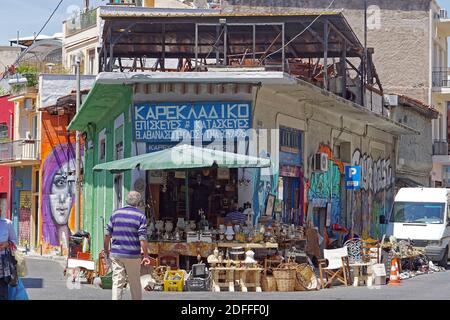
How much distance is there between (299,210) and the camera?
82.5 feet

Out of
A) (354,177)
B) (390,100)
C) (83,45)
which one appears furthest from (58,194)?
(354,177)

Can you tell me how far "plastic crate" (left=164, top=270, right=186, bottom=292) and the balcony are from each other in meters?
23.2

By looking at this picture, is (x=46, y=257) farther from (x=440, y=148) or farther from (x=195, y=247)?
(x=195, y=247)

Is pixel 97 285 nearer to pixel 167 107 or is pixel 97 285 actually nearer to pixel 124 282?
pixel 167 107

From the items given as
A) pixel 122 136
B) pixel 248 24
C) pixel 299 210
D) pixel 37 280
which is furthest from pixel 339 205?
pixel 37 280

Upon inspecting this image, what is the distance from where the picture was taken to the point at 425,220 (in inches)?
1095

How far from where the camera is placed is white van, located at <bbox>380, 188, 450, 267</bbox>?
26.8 metres

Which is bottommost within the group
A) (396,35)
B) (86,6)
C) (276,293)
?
(276,293)

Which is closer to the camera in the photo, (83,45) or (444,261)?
(444,261)

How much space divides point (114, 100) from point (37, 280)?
4.99 meters

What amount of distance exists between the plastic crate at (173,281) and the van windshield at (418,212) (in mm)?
10637

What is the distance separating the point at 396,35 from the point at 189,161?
26573 millimetres

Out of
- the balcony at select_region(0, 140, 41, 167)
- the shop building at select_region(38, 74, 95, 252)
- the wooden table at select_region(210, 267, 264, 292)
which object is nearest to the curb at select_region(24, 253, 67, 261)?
the shop building at select_region(38, 74, 95, 252)

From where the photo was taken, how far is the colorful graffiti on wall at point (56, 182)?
3962cm
